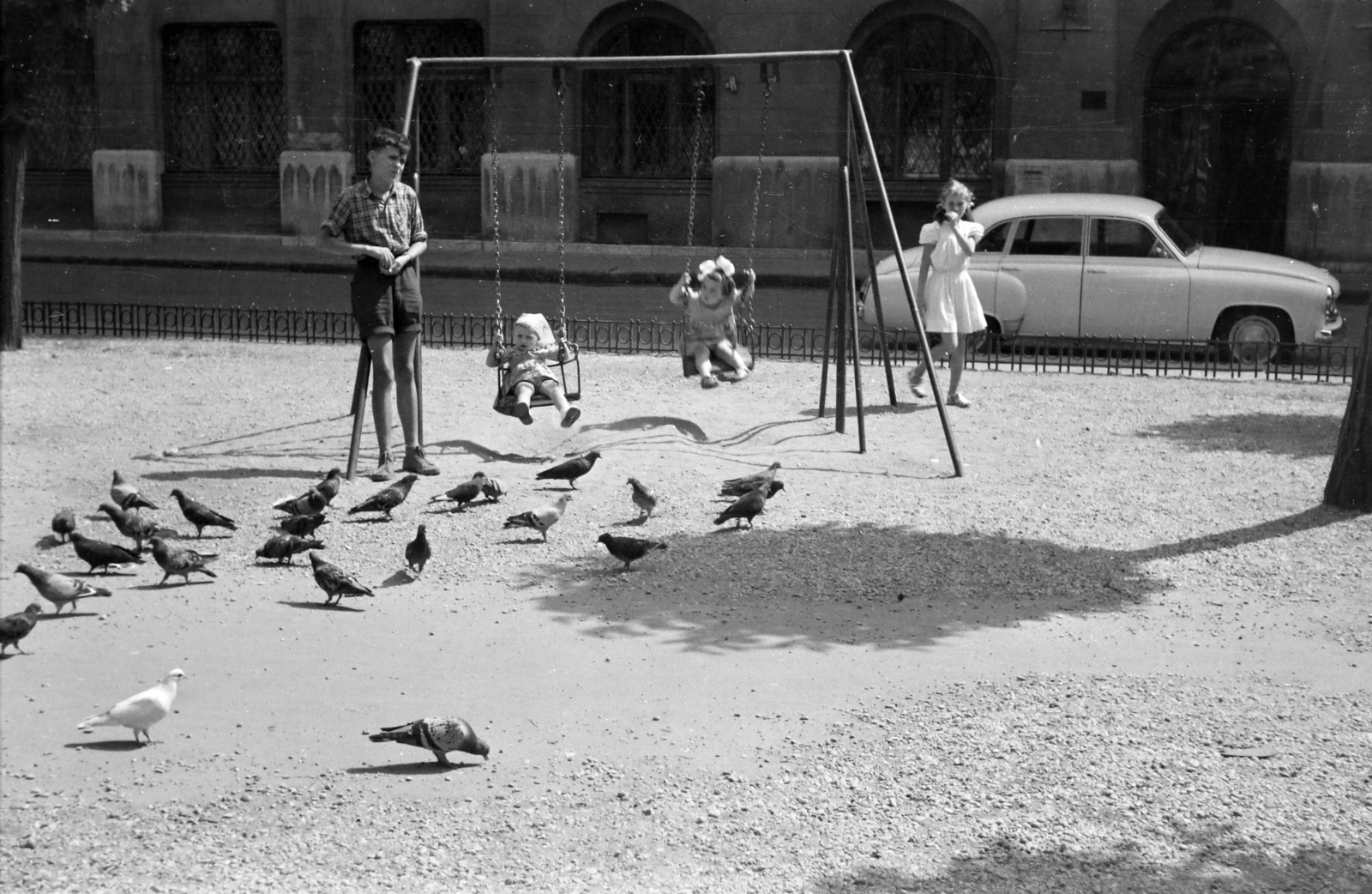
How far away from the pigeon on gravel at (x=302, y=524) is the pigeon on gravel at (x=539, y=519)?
3.14 ft

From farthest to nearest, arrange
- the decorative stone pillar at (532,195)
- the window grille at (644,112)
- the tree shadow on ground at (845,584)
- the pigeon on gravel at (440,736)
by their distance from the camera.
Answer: the decorative stone pillar at (532,195) → the window grille at (644,112) → the tree shadow on ground at (845,584) → the pigeon on gravel at (440,736)

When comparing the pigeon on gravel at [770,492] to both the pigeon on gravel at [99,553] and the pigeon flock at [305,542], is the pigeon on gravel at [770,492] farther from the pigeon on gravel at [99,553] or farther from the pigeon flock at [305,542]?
the pigeon on gravel at [99,553]

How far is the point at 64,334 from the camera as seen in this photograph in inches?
664

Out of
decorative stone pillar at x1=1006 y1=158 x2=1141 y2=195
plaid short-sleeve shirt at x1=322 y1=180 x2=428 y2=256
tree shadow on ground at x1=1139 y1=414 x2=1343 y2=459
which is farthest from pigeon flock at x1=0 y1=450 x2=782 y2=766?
decorative stone pillar at x1=1006 y1=158 x2=1141 y2=195

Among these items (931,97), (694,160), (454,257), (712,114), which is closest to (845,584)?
(694,160)

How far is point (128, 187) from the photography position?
92.1 feet

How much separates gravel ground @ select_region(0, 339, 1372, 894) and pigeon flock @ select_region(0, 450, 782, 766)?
118 millimetres

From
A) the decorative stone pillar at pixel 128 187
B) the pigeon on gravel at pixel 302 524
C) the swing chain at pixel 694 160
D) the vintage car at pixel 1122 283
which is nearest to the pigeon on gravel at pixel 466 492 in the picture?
the pigeon on gravel at pixel 302 524

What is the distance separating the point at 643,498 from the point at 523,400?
2.19m

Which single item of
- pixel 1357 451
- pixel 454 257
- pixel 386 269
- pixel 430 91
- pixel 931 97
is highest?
pixel 430 91

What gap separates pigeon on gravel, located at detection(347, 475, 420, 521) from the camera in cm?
889

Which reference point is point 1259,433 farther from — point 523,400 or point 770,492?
point 523,400

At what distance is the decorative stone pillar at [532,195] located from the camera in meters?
26.0

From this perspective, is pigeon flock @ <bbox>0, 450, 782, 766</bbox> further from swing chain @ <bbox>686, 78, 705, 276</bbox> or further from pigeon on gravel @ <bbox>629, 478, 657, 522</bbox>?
swing chain @ <bbox>686, 78, 705, 276</bbox>
